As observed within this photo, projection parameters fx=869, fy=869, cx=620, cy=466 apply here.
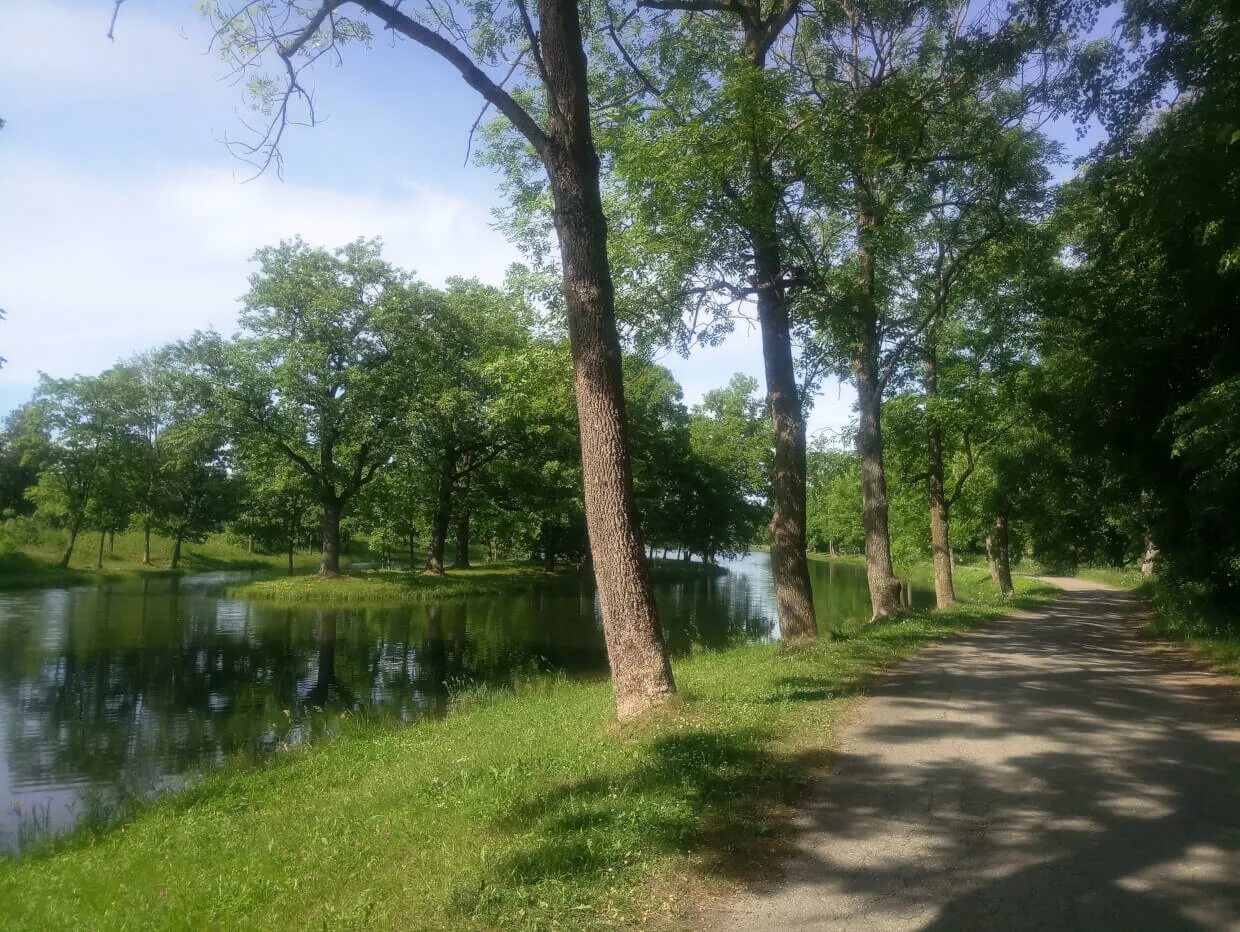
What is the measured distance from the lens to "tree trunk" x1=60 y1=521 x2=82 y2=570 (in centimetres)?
4056

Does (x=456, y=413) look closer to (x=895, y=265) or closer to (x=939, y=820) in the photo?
(x=895, y=265)

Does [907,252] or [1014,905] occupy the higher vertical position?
[907,252]

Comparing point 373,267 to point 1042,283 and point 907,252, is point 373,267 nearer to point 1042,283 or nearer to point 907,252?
point 907,252

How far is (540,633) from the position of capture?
76.7ft

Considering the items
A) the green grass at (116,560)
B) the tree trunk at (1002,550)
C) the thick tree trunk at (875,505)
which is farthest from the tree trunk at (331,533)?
the tree trunk at (1002,550)

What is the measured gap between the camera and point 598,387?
26.2ft

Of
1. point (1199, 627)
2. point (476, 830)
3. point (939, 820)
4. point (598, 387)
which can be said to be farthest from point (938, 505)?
point (476, 830)

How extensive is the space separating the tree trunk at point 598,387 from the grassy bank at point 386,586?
83.5 feet

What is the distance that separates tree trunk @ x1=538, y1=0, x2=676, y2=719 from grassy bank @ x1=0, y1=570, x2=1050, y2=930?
578 mm

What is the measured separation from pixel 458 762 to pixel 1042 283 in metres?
12.6

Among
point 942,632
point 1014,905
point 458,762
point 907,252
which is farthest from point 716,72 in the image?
point 1014,905

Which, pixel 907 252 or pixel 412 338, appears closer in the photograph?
pixel 907 252

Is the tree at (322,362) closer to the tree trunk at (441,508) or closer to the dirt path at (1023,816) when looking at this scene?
the tree trunk at (441,508)

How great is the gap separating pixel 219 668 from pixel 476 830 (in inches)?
556
